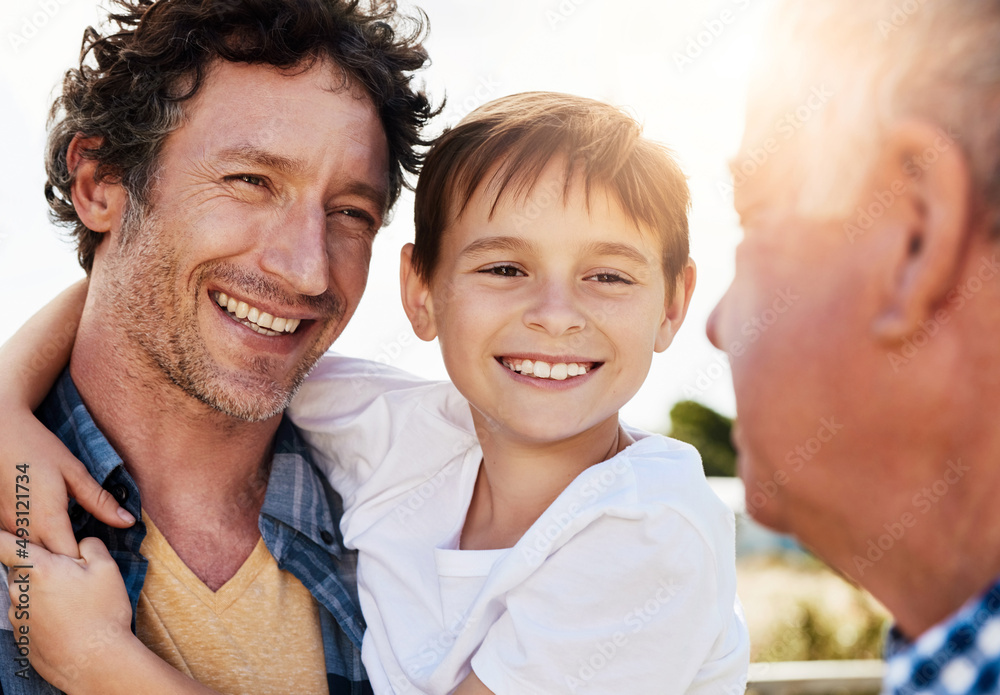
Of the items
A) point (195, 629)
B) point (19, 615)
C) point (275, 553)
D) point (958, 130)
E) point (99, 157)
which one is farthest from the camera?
point (99, 157)

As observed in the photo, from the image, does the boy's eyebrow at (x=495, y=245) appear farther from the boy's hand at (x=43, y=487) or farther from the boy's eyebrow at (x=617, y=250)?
the boy's hand at (x=43, y=487)

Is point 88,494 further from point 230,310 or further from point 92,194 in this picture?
point 92,194

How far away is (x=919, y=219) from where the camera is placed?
0.65 m

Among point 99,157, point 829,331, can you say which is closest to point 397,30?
point 99,157

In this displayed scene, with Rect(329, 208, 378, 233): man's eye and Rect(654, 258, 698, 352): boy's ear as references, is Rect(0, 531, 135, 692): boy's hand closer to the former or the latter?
Rect(329, 208, 378, 233): man's eye

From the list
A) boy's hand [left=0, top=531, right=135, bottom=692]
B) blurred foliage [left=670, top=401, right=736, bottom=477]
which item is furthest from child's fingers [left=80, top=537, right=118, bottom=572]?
blurred foliage [left=670, top=401, right=736, bottom=477]

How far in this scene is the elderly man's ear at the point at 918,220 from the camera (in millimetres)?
611

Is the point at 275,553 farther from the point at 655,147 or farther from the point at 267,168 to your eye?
the point at 655,147

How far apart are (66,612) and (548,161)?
4.98 ft

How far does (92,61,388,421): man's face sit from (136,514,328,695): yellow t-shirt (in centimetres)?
45

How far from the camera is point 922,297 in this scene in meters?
0.63

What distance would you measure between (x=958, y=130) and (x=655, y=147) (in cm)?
151

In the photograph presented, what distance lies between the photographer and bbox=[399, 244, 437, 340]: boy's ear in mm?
2217

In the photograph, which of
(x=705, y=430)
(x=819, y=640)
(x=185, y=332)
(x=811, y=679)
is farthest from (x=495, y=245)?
(x=705, y=430)
